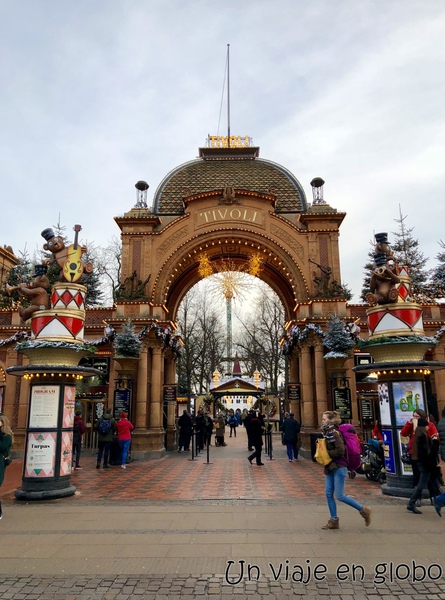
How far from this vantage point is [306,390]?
784 inches

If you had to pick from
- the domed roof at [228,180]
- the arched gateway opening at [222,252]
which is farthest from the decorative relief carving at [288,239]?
the domed roof at [228,180]

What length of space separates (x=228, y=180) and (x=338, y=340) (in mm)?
11115

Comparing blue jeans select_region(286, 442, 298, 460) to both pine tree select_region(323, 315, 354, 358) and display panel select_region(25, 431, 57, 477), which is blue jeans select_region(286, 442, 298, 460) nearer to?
pine tree select_region(323, 315, 354, 358)

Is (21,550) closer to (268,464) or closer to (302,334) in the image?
(268,464)

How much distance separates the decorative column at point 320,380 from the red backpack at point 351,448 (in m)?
12.2

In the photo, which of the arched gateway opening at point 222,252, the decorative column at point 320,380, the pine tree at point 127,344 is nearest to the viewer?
the pine tree at point 127,344

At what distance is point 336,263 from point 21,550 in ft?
58.7

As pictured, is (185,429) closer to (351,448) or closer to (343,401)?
(343,401)

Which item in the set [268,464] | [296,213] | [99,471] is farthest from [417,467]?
[296,213]

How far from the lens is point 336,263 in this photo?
21.1m

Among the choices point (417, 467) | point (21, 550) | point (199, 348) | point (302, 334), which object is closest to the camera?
point (21, 550)

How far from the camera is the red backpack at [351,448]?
22.4 feet

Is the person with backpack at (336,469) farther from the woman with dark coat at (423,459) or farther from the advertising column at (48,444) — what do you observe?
the advertising column at (48,444)

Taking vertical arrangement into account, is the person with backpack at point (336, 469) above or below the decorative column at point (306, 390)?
below
